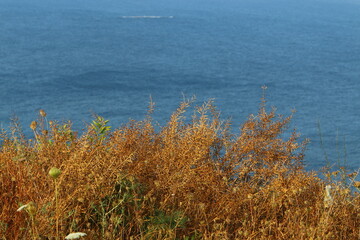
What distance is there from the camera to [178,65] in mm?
73250

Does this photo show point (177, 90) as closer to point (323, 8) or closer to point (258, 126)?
point (258, 126)

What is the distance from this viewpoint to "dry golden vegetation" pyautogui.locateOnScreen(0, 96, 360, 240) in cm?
329

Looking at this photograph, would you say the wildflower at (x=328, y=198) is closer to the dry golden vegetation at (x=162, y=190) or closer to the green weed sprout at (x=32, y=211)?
the dry golden vegetation at (x=162, y=190)

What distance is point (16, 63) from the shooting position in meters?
67.7

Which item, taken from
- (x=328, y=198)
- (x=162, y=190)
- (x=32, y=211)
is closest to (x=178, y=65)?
(x=162, y=190)

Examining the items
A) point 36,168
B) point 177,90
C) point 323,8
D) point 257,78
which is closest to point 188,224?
point 36,168

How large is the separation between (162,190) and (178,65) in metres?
69.7

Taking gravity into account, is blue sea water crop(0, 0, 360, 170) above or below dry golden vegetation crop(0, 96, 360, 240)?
below

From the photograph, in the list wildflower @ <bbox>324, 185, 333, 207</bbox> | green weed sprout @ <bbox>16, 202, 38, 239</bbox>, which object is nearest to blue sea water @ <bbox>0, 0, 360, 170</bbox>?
wildflower @ <bbox>324, 185, 333, 207</bbox>

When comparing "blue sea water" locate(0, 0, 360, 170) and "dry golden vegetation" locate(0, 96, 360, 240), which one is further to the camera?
"blue sea water" locate(0, 0, 360, 170)

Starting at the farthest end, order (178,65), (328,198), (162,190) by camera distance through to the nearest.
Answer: (178,65), (162,190), (328,198)

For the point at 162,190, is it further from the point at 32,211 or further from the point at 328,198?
the point at 32,211

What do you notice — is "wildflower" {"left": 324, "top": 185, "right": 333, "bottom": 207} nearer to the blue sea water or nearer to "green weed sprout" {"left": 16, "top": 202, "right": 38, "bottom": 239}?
"green weed sprout" {"left": 16, "top": 202, "right": 38, "bottom": 239}

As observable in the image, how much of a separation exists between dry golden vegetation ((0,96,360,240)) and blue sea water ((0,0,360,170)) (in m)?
34.0
